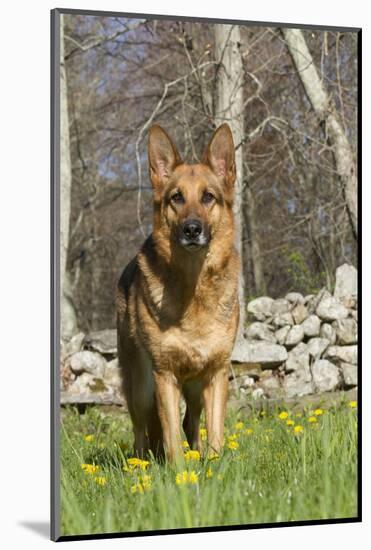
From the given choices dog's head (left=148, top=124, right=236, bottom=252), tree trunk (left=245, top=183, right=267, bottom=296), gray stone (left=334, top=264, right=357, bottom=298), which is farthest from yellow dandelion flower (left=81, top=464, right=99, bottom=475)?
tree trunk (left=245, top=183, right=267, bottom=296)

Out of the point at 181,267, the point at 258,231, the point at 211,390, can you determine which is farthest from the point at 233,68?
the point at 211,390

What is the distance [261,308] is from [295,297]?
12.9 inches

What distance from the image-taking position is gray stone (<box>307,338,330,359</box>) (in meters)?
7.48

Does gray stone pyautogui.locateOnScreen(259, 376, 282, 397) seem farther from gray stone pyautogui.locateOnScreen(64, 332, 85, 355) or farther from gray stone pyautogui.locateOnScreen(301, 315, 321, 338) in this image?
gray stone pyautogui.locateOnScreen(64, 332, 85, 355)

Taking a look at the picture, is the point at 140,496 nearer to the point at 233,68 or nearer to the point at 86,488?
the point at 86,488

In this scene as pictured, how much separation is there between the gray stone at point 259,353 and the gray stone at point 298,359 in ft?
0.17

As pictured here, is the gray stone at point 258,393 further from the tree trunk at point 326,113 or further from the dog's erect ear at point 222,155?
the dog's erect ear at point 222,155

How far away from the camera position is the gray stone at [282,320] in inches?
307

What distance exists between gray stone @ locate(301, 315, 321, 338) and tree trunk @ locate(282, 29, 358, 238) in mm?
1053

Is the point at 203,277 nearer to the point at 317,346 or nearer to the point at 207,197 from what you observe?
the point at 207,197

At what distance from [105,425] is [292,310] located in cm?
196

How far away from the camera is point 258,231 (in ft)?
27.6

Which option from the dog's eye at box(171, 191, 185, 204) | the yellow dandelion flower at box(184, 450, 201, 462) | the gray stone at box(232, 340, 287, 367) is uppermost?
the dog's eye at box(171, 191, 185, 204)

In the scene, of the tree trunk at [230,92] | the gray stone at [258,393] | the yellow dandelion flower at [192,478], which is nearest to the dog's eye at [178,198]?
the yellow dandelion flower at [192,478]
